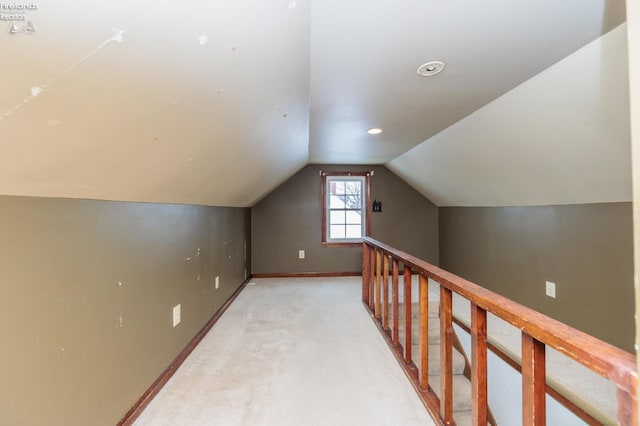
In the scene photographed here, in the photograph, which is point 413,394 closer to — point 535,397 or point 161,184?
point 535,397

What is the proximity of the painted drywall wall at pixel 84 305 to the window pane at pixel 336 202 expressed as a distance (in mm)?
2989

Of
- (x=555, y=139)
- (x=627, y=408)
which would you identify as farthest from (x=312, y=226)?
(x=627, y=408)

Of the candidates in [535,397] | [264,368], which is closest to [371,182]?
[264,368]

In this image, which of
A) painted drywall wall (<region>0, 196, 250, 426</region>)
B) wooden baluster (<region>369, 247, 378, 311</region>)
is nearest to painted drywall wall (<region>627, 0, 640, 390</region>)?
painted drywall wall (<region>0, 196, 250, 426</region>)

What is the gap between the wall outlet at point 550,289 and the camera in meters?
2.63

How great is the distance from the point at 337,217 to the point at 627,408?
4325 millimetres

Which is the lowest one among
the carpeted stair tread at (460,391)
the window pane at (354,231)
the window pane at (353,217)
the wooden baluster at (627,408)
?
the carpeted stair tread at (460,391)

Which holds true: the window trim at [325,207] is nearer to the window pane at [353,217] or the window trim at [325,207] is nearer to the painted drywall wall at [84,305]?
the window pane at [353,217]

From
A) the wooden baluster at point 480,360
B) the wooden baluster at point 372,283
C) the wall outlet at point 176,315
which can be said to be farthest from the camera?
the wooden baluster at point 372,283

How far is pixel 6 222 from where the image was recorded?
35.4 inches

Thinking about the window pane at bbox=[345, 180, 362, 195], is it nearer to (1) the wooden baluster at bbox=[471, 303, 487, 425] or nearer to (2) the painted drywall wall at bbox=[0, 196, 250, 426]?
(2) the painted drywall wall at bbox=[0, 196, 250, 426]

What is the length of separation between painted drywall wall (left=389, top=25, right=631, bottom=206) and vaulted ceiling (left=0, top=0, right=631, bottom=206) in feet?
0.04

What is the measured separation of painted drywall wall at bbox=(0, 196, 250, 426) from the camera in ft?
3.05

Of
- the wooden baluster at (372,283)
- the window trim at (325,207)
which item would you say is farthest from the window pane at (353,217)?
the wooden baluster at (372,283)
